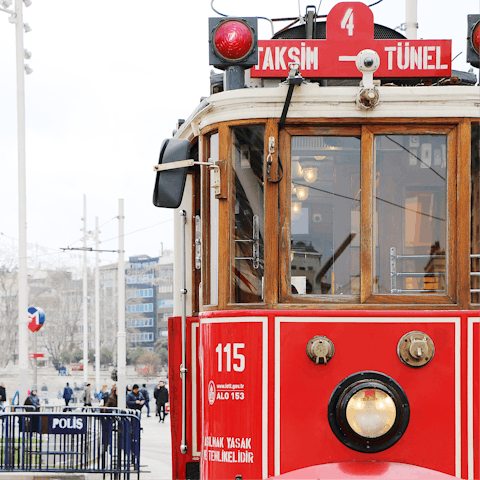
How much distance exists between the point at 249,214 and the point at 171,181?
0.46 meters

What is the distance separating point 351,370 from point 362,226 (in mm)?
744

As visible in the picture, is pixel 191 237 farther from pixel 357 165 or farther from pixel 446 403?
pixel 446 403

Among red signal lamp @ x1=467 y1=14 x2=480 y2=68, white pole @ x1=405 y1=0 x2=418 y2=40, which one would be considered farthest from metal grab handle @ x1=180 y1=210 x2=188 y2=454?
white pole @ x1=405 y1=0 x2=418 y2=40

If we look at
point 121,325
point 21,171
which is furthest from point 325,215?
point 121,325

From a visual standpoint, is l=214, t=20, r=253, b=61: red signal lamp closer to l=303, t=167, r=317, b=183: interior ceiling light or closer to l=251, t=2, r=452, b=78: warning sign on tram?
l=251, t=2, r=452, b=78: warning sign on tram

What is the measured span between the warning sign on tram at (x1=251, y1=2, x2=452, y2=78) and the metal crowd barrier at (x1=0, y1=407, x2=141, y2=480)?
764 cm

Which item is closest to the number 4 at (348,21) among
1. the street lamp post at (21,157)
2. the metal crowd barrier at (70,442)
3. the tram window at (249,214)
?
the tram window at (249,214)

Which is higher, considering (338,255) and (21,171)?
(21,171)

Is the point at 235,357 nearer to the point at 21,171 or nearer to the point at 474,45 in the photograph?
the point at 474,45

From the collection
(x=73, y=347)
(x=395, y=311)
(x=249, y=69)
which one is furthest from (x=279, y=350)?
(x=73, y=347)

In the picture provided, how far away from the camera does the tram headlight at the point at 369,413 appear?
3.69 m

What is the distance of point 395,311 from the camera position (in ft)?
12.8

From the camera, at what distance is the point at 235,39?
13.6ft

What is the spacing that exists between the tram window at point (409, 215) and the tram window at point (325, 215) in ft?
0.38
